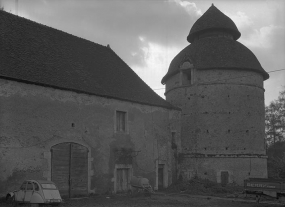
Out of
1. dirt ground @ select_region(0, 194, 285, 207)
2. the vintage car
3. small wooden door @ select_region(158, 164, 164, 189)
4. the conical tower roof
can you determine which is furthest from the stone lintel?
the vintage car

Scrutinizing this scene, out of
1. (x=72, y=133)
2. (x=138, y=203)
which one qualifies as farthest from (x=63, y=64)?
(x=138, y=203)

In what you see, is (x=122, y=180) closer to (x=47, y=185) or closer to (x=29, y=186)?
(x=47, y=185)

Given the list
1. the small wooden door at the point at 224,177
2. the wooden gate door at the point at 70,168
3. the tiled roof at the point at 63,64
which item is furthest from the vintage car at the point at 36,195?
the small wooden door at the point at 224,177

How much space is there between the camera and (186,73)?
27438 mm

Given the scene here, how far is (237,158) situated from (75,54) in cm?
1346

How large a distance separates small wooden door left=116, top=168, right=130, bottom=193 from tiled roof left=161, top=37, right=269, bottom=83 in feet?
31.4

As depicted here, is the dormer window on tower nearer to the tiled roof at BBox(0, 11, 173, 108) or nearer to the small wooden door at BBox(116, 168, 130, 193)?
the tiled roof at BBox(0, 11, 173, 108)

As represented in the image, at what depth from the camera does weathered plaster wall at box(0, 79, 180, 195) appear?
16.3 meters

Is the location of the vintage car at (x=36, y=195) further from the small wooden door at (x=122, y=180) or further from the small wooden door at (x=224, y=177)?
the small wooden door at (x=224, y=177)

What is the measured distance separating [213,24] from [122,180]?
14403 millimetres

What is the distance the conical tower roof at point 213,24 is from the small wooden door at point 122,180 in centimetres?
1315

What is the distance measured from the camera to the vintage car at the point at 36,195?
14.3 m

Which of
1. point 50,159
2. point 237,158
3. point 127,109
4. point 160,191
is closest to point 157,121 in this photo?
point 127,109

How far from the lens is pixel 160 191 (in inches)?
928
